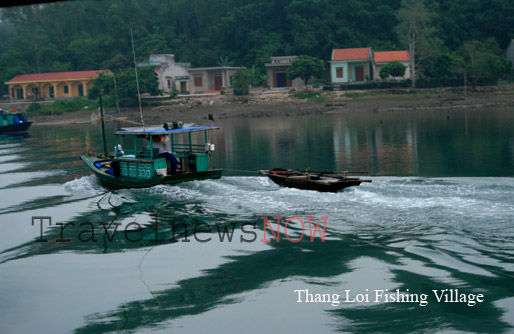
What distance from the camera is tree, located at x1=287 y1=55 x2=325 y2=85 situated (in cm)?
5391

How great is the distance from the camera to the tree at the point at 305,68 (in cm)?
5391

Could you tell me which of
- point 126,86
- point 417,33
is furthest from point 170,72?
point 417,33

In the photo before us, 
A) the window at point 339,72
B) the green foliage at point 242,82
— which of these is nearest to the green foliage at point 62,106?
the green foliage at point 242,82

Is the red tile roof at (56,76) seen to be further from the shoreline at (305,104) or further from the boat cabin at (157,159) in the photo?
the boat cabin at (157,159)

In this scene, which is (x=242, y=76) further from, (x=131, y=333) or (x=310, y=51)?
(x=131, y=333)

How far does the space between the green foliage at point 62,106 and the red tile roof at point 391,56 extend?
2907cm

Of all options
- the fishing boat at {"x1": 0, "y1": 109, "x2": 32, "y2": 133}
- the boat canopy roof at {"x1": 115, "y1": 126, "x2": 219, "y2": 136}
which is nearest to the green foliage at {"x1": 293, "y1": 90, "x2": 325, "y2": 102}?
the fishing boat at {"x1": 0, "y1": 109, "x2": 32, "y2": 133}

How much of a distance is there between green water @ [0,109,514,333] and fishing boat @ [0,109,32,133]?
28938mm

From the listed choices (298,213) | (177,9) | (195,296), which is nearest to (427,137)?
(298,213)

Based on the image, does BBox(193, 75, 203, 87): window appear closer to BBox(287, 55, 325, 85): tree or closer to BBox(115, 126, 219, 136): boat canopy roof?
BBox(287, 55, 325, 85): tree

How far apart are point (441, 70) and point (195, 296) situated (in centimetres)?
4603

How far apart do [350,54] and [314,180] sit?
4212 centimetres

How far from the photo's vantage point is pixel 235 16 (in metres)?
64.8

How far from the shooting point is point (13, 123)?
155 ft
